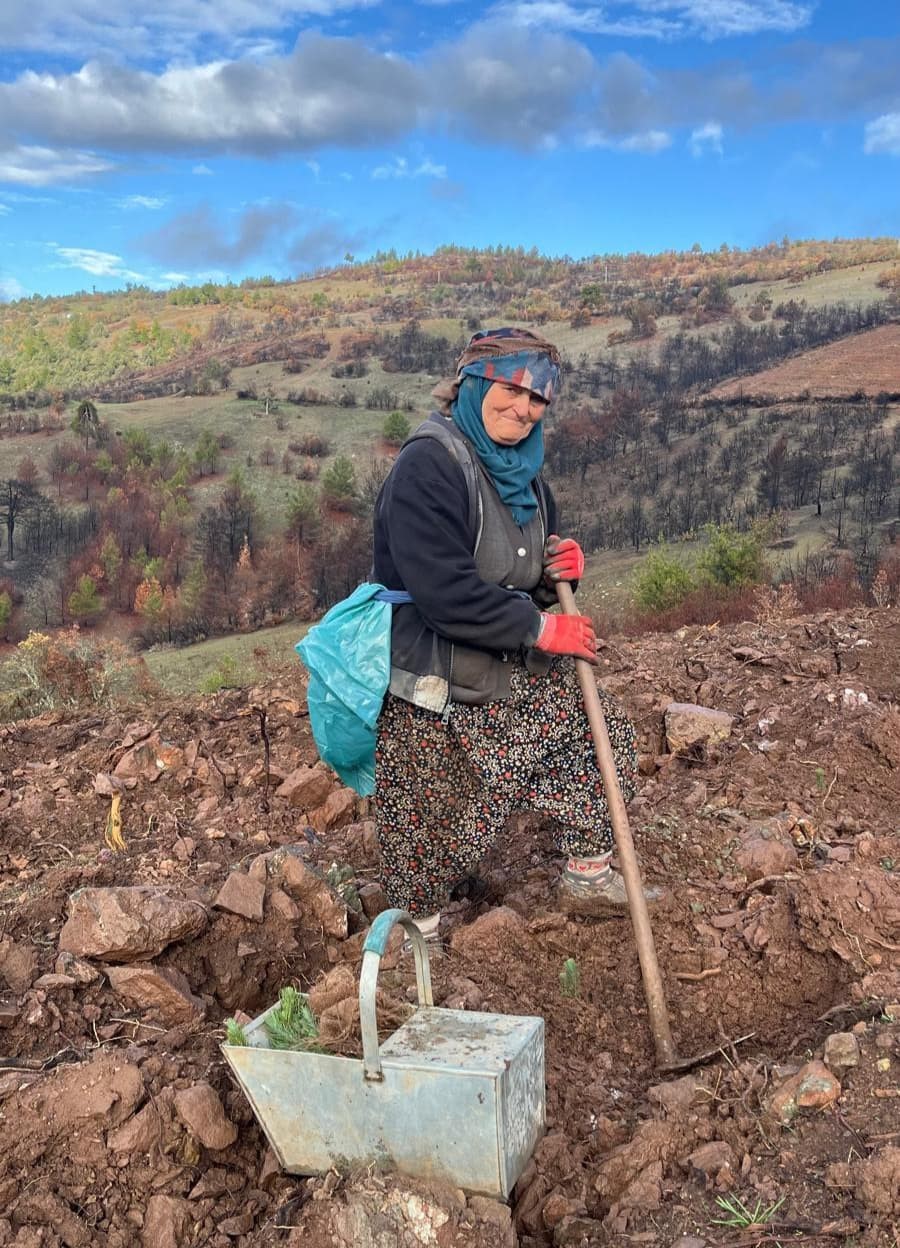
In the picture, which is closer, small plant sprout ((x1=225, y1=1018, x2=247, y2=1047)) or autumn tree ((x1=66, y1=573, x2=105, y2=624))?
small plant sprout ((x1=225, y1=1018, x2=247, y2=1047))

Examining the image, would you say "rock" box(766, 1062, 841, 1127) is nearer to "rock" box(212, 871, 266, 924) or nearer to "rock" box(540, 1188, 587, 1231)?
"rock" box(540, 1188, 587, 1231)

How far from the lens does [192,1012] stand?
2.61m

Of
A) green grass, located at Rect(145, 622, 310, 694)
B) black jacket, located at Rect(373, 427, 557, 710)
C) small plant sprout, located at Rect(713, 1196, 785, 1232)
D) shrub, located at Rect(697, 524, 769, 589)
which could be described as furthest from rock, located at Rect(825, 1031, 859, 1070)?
A: shrub, located at Rect(697, 524, 769, 589)

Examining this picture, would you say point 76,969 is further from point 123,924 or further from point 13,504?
point 13,504

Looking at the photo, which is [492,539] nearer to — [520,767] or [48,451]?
[520,767]

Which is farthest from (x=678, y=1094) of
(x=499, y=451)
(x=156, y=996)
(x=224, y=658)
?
(x=224, y=658)

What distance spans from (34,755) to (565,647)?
3.96m

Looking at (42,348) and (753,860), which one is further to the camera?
(42,348)

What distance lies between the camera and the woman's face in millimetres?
2645

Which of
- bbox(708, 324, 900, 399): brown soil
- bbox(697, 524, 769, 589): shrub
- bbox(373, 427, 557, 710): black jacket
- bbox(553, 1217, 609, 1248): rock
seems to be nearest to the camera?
bbox(553, 1217, 609, 1248): rock

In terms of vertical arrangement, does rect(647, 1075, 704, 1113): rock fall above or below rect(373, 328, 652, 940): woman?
below

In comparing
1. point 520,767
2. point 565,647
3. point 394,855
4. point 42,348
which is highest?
point 42,348

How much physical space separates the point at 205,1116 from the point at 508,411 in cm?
188

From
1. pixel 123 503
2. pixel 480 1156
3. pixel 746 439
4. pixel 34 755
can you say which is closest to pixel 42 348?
pixel 123 503
